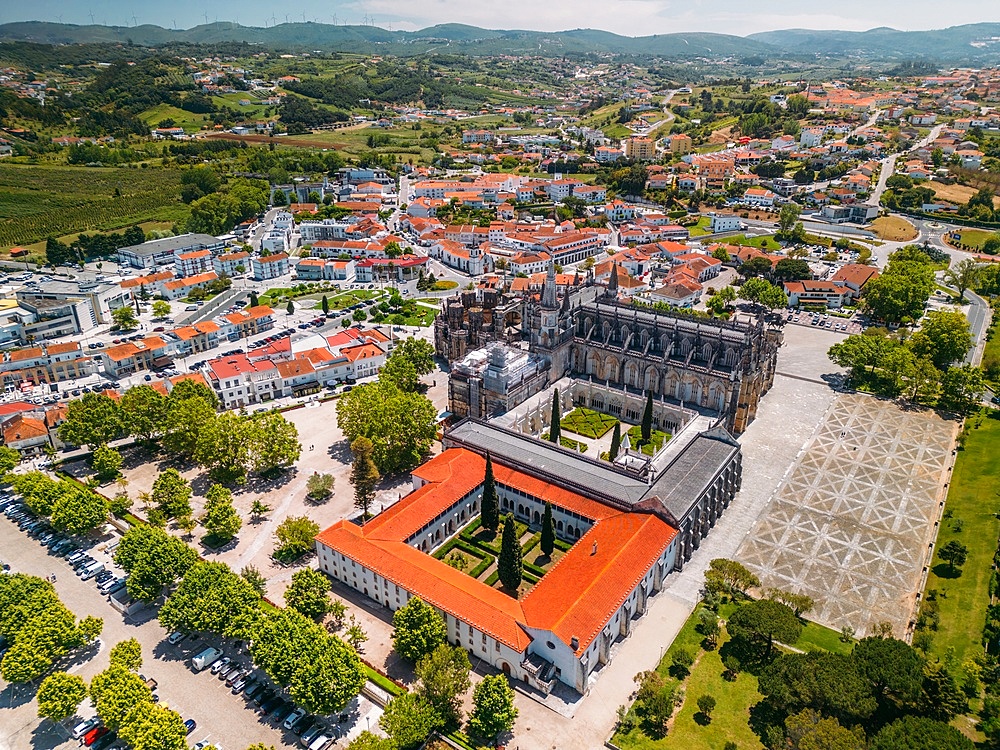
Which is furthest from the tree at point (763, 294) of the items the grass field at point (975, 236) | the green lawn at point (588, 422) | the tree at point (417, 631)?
the tree at point (417, 631)

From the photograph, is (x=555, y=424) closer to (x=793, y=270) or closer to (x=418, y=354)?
(x=418, y=354)

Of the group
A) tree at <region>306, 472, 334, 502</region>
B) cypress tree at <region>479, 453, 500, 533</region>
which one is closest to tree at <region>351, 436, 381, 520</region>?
tree at <region>306, 472, 334, 502</region>

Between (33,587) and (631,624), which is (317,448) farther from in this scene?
(631,624)

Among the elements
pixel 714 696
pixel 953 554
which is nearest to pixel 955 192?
pixel 953 554

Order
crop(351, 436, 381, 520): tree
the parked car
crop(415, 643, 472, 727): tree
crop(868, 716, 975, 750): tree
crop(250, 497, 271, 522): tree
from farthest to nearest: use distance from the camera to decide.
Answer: crop(250, 497, 271, 522): tree, crop(351, 436, 381, 520): tree, the parked car, crop(415, 643, 472, 727): tree, crop(868, 716, 975, 750): tree

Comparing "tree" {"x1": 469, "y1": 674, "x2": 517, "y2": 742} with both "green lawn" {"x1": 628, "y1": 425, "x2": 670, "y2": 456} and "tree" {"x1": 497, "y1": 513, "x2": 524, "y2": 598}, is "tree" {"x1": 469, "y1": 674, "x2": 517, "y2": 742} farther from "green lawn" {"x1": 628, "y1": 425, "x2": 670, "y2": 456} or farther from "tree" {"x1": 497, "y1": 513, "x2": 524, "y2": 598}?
"green lawn" {"x1": 628, "y1": 425, "x2": 670, "y2": 456}

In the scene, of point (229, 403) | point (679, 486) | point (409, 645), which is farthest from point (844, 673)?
point (229, 403)
